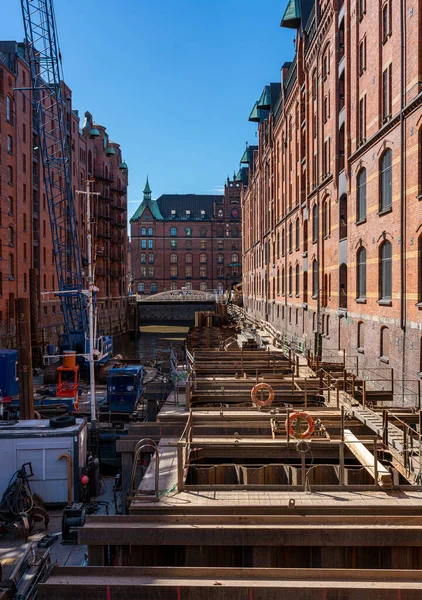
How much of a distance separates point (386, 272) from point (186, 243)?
97.0 meters

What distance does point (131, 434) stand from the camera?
14516 millimetres

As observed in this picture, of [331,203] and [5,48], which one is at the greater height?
[5,48]

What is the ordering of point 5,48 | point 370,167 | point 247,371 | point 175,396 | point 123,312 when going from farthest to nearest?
point 123,312
point 5,48
point 247,371
point 370,167
point 175,396

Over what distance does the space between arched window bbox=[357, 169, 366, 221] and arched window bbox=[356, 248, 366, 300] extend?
5.62ft

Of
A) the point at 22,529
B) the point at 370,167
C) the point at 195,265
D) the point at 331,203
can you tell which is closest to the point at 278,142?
the point at 331,203

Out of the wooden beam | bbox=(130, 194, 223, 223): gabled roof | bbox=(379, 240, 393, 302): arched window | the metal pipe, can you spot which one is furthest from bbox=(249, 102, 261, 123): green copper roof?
the metal pipe

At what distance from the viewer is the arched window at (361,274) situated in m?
24.8

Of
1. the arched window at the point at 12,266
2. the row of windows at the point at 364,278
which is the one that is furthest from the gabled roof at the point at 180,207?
the row of windows at the point at 364,278

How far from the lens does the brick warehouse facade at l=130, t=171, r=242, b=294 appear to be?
115 m

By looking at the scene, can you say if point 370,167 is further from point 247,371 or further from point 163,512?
point 163,512

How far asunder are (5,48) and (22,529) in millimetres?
45263

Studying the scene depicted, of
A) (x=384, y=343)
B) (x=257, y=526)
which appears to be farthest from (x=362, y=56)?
(x=257, y=526)

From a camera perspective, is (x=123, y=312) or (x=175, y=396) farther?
(x=123, y=312)

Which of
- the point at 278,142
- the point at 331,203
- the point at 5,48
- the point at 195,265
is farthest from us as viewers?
the point at 195,265
